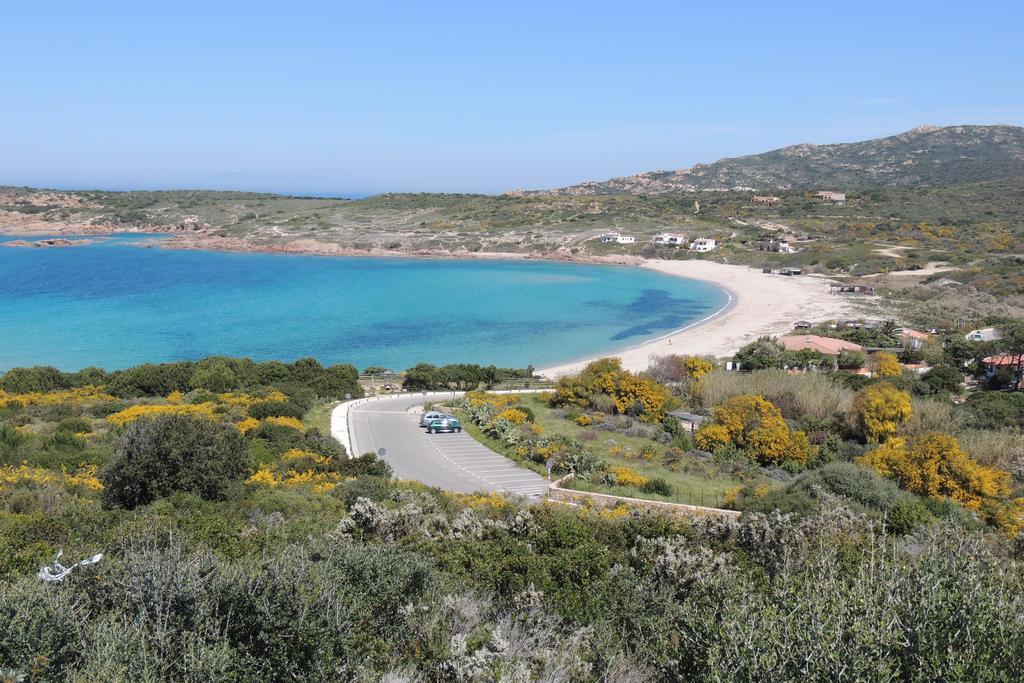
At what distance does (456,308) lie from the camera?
62344mm

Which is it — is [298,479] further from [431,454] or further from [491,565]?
[491,565]

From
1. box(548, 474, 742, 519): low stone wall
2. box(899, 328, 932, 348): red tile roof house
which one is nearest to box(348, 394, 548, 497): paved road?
box(548, 474, 742, 519): low stone wall

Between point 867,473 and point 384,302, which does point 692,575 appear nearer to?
point 867,473

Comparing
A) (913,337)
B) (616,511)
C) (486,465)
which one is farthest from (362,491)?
(913,337)

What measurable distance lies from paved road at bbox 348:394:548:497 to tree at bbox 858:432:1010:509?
9076 millimetres

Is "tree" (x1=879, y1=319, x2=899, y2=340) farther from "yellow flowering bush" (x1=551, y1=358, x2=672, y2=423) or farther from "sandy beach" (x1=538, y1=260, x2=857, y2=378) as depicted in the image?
"yellow flowering bush" (x1=551, y1=358, x2=672, y2=423)

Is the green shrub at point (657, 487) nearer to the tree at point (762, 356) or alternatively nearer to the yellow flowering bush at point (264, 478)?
the yellow flowering bush at point (264, 478)

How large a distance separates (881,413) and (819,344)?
16.2m

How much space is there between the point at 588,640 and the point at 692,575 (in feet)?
6.97

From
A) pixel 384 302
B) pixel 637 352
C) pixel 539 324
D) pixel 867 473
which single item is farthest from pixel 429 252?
pixel 867 473

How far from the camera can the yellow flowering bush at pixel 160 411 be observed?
20.9 metres

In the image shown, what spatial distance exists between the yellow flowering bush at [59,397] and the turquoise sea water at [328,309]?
48.1 feet

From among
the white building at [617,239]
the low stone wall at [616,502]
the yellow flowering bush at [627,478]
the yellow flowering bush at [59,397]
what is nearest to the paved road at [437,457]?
the low stone wall at [616,502]

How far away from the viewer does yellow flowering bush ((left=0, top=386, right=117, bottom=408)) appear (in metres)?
24.4
